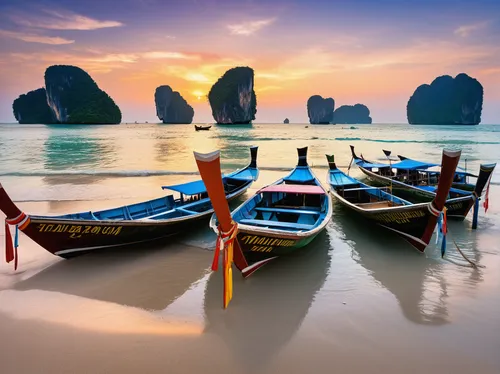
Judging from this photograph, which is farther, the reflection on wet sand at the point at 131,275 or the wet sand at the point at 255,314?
the reflection on wet sand at the point at 131,275

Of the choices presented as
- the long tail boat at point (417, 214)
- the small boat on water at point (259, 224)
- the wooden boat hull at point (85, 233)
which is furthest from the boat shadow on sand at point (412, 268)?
the wooden boat hull at point (85, 233)

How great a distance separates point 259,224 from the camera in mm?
8203

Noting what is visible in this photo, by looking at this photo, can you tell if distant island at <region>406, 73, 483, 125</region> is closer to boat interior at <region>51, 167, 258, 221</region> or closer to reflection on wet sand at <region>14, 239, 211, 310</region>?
boat interior at <region>51, 167, 258, 221</region>

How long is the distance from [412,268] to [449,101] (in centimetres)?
17128

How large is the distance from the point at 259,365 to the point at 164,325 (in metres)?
1.89

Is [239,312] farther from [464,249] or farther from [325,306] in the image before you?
[464,249]

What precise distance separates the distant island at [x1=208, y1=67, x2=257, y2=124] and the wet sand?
452ft

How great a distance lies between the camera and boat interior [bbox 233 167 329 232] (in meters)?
8.16

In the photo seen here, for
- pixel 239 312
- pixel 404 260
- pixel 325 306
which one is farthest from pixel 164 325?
pixel 404 260

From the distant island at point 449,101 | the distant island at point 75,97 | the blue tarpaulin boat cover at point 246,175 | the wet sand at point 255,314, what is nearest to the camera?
the wet sand at point 255,314

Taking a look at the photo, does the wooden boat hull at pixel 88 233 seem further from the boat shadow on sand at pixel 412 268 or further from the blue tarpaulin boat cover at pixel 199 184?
the boat shadow on sand at pixel 412 268

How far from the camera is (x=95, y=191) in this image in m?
16.3

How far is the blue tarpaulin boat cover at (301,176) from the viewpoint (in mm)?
13107

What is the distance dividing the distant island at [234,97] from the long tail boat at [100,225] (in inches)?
5311
